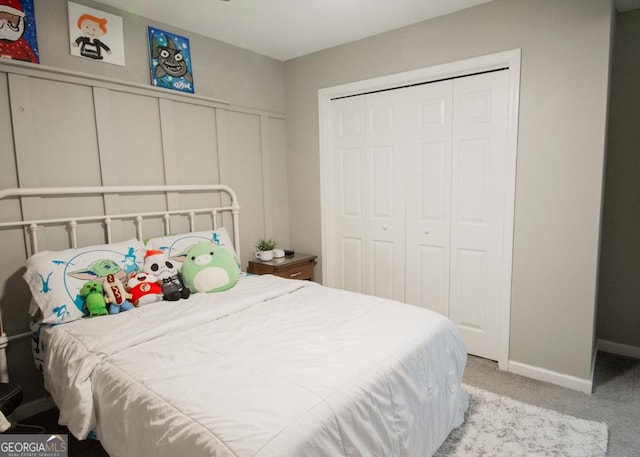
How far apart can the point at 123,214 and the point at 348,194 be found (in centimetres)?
187

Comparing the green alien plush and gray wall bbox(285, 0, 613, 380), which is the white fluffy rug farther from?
the green alien plush

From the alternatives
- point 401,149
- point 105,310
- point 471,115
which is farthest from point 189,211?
point 471,115

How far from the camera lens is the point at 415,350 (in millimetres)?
1650

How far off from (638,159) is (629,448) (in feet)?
6.48

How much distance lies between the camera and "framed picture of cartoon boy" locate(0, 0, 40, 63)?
81.4 inches

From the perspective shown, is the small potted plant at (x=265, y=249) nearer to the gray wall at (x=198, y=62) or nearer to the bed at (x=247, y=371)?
the bed at (x=247, y=371)

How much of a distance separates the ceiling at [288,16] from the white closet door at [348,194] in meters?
0.59

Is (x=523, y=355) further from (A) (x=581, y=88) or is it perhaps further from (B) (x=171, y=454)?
(B) (x=171, y=454)

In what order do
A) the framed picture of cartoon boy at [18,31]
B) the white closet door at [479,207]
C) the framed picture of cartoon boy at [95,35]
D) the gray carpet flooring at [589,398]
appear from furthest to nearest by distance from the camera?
the white closet door at [479,207]
the framed picture of cartoon boy at [95,35]
the framed picture of cartoon boy at [18,31]
the gray carpet flooring at [589,398]

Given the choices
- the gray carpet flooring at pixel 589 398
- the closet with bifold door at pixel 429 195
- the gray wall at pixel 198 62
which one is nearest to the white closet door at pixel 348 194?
the closet with bifold door at pixel 429 195

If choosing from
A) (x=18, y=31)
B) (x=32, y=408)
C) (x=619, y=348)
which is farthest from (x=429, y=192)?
(x=32, y=408)

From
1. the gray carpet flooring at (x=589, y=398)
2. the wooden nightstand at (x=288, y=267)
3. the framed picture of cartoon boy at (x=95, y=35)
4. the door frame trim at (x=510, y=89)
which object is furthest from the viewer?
the wooden nightstand at (x=288, y=267)

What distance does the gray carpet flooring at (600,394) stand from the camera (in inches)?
78.7

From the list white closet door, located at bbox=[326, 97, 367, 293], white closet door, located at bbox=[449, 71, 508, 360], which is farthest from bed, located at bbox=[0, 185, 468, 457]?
white closet door, located at bbox=[326, 97, 367, 293]
